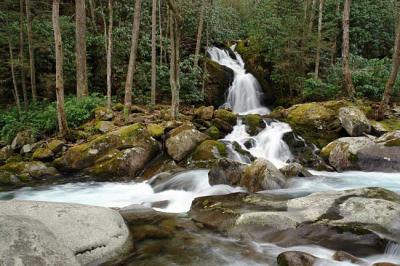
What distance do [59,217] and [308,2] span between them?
20054 millimetres

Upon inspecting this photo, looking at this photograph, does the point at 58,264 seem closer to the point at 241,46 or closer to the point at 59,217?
the point at 59,217

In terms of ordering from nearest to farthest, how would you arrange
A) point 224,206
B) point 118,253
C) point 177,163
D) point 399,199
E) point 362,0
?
point 118,253 < point 399,199 < point 224,206 < point 177,163 < point 362,0

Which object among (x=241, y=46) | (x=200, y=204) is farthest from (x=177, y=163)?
(x=241, y=46)

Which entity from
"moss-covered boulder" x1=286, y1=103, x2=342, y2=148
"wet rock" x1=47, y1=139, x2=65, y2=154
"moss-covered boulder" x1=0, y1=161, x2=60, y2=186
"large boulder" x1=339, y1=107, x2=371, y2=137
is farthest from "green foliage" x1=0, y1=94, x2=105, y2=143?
"large boulder" x1=339, y1=107, x2=371, y2=137

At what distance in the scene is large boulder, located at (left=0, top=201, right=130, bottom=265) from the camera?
18.1ft

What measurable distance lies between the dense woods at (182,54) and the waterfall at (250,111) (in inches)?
30.2

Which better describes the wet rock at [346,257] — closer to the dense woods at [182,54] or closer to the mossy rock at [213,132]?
the mossy rock at [213,132]

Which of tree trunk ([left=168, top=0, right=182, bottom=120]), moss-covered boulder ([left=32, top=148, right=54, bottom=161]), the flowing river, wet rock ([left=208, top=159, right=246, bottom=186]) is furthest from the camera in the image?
moss-covered boulder ([left=32, top=148, right=54, bottom=161])

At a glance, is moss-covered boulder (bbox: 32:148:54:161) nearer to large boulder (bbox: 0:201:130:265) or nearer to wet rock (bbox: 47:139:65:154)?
wet rock (bbox: 47:139:65:154)

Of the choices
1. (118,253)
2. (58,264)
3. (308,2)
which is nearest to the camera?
(58,264)

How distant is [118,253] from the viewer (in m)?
5.86

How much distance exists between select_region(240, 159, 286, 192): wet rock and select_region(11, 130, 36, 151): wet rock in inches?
336

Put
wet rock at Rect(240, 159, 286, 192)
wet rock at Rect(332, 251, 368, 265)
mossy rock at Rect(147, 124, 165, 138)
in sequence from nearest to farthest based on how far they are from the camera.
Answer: wet rock at Rect(332, 251, 368, 265)
wet rock at Rect(240, 159, 286, 192)
mossy rock at Rect(147, 124, 165, 138)

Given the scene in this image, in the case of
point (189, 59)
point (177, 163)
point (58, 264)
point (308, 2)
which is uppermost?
point (308, 2)
